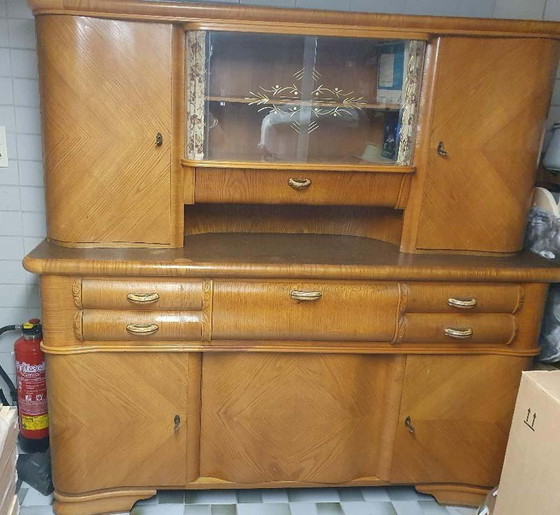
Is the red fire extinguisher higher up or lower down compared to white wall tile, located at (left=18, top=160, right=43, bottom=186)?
lower down

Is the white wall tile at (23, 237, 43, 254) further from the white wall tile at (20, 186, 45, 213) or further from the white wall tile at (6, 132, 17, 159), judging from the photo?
the white wall tile at (6, 132, 17, 159)

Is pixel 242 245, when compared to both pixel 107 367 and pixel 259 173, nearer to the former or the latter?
pixel 259 173

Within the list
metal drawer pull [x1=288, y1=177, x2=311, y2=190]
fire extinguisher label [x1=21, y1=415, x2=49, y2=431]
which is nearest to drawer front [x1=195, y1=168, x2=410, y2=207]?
metal drawer pull [x1=288, y1=177, x2=311, y2=190]

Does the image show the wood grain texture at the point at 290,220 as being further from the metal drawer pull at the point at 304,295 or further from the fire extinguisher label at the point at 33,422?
the fire extinguisher label at the point at 33,422

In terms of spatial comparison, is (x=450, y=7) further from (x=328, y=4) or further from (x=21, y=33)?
(x=21, y=33)

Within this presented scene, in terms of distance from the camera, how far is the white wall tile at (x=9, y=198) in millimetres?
1857

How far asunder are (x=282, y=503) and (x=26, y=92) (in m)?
1.60

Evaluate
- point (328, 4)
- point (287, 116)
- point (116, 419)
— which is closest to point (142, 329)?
point (116, 419)

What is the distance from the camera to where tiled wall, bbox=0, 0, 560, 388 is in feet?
5.74

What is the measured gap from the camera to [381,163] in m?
1.69

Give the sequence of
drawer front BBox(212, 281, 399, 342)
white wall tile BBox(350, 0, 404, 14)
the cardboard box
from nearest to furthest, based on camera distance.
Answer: the cardboard box < drawer front BBox(212, 281, 399, 342) < white wall tile BBox(350, 0, 404, 14)

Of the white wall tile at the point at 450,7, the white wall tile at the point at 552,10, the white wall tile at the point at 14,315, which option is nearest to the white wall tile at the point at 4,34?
the white wall tile at the point at 14,315

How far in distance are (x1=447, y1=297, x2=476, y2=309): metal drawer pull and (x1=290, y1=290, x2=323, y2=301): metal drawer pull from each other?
0.40 meters

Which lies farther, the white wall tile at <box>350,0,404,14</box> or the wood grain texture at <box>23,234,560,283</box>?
the white wall tile at <box>350,0,404,14</box>
